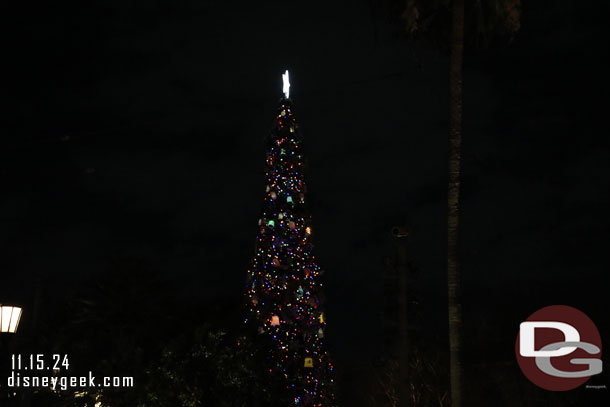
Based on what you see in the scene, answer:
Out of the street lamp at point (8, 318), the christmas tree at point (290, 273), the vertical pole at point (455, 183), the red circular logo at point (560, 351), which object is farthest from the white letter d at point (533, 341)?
the street lamp at point (8, 318)

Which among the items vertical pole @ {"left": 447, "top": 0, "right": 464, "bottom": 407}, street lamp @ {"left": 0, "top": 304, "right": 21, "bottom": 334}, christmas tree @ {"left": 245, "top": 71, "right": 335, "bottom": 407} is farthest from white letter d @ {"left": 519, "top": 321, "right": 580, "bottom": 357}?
street lamp @ {"left": 0, "top": 304, "right": 21, "bottom": 334}

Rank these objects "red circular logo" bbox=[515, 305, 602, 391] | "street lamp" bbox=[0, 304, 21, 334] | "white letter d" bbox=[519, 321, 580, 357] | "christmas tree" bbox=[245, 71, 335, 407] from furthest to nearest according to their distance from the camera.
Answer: "christmas tree" bbox=[245, 71, 335, 407] < "red circular logo" bbox=[515, 305, 602, 391] < "white letter d" bbox=[519, 321, 580, 357] < "street lamp" bbox=[0, 304, 21, 334]

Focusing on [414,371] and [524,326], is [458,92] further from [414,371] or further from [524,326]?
[414,371]

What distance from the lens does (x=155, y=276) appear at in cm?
2608

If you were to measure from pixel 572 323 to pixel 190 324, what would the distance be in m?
17.1

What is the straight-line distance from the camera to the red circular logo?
26.0m

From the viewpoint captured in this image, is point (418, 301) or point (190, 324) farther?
point (190, 324)

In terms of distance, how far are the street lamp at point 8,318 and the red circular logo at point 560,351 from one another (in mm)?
16533

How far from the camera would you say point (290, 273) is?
29.9 m

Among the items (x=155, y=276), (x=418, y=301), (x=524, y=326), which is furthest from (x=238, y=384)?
(x=524, y=326)

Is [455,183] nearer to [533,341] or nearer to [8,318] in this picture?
[8,318]

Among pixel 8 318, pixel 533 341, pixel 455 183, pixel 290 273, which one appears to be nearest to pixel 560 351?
pixel 533 341

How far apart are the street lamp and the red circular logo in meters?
16.5

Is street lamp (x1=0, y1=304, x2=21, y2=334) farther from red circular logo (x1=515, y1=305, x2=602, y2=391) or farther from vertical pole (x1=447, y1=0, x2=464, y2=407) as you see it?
red circular logo (x1=515, y1=305, x2=602, y2=391)
